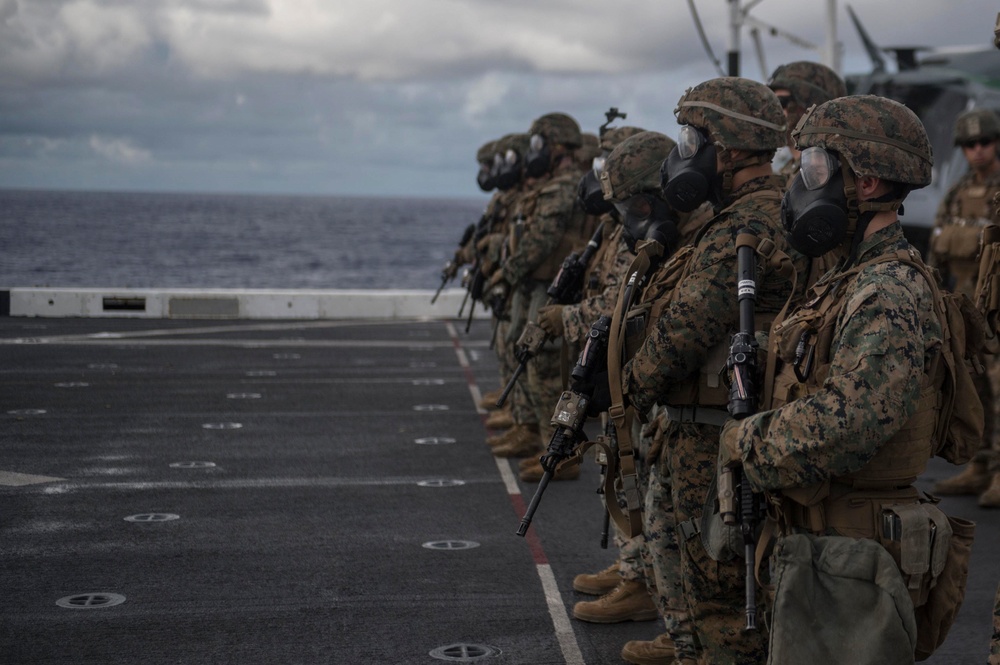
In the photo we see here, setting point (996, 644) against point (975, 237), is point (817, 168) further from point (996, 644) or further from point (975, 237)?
point (975, 237)

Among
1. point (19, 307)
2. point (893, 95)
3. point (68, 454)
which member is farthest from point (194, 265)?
point (68, 454)

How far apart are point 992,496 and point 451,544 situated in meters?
3.40

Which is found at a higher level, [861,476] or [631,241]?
[631,241]

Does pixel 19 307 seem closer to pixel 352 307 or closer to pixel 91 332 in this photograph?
pixel 91 332

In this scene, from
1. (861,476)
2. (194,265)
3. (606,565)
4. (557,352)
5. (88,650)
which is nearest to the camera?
(861,476)

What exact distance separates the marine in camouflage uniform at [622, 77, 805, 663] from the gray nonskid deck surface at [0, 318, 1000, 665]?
45.4 inches

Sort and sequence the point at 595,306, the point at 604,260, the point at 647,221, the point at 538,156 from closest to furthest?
1. the point at 647,221
2. the point at 595,306
3. the point at 604,260
4. the point at 538,156

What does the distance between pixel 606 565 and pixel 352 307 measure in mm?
12806

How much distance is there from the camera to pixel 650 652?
510 cm

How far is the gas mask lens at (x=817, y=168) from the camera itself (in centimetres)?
351

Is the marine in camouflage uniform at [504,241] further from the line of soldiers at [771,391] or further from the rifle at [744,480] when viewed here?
the rifle at [744,480]

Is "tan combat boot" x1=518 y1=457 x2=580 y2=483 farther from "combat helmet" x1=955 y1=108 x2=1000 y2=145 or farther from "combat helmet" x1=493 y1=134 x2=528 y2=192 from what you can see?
"combat helmet" x1=955 y1=108 x2=1000 y2=145

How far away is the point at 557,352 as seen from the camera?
8445 mm

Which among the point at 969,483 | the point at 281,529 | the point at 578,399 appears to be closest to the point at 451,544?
the point at 281,529
